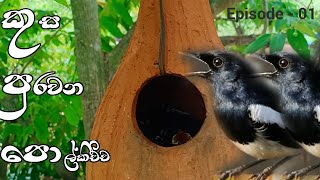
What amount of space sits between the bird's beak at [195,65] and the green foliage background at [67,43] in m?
0.16

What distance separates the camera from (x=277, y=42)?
1.24m

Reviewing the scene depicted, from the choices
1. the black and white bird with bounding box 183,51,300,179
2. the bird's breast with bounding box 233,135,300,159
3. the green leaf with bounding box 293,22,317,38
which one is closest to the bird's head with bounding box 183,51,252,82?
the black and white bird with bounding box 183,51,300,179

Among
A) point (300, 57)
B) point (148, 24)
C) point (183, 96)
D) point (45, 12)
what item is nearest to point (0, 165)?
point (45, 12)

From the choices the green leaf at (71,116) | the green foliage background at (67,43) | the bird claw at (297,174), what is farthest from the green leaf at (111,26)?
the bird claw at (297,174)

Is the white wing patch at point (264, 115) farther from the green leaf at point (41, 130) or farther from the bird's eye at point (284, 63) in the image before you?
the green leaf at point (41, 130)

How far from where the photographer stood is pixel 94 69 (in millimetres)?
1549

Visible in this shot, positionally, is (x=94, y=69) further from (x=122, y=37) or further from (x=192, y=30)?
(x=192, y=30)

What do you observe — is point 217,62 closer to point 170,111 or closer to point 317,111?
point 317,111

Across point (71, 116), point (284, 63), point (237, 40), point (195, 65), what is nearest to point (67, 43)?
point (71, 116)

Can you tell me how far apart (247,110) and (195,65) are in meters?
0.12

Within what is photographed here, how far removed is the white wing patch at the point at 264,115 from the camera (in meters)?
1.06

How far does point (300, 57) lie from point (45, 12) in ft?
2.60

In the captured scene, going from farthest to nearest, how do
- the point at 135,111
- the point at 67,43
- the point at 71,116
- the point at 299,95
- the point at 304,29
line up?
the point at 67,43
the point at 71,116
the point at 304,29
the point at 135,111
the point at 299,95

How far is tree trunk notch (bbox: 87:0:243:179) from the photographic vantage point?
1.13m
